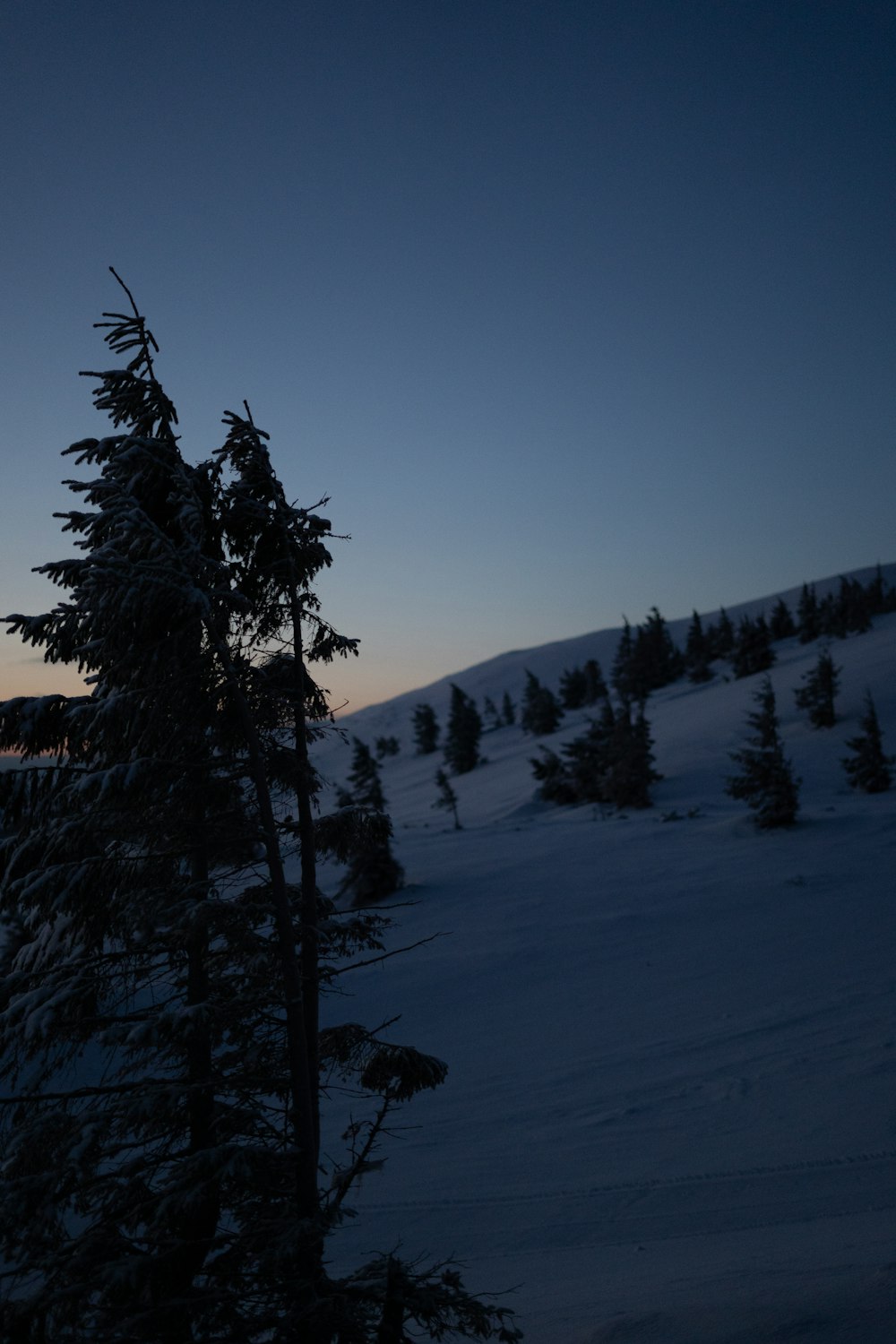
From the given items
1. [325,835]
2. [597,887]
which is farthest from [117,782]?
[597,887]

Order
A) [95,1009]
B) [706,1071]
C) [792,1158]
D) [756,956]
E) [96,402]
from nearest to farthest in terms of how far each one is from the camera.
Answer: [95,1009] → [96,402] → [792,1158] → [706,1071] → [756,956]

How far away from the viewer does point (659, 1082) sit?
48.4ft

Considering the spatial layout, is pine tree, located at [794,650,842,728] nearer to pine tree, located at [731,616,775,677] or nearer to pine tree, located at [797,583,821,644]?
pine tree, located at [731,616,775,677]

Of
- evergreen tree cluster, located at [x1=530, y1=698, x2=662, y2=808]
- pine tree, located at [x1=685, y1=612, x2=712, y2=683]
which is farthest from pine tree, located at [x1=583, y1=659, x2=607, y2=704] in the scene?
evergreen tree cluster, located at [x1=530, y1=698, x2=662, y2=808]

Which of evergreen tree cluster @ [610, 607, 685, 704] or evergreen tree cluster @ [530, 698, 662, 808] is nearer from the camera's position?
evergreen tree cluster @ [530, 698, 662, 808]

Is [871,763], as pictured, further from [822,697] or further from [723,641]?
[723,641]

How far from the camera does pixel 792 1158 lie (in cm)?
1167

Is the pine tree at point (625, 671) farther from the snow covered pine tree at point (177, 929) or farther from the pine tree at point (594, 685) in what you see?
the snow covered pine tree at point (177, 929)

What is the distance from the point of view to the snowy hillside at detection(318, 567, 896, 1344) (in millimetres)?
8664

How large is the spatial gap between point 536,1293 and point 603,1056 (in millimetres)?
7442

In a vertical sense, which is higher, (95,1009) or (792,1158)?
(95,1009)

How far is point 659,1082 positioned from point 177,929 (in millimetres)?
12947

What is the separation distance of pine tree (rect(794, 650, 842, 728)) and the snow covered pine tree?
59.3 m

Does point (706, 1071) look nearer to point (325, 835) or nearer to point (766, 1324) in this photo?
point (766, 1324)
